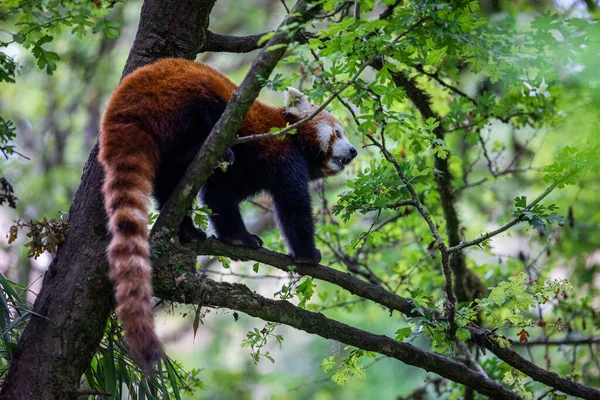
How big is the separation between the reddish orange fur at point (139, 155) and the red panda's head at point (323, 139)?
60 centimetres

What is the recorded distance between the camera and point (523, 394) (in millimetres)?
4105

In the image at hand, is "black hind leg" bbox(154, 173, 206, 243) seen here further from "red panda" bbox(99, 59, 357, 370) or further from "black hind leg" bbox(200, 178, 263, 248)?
"black hind leg" bbox(200, 178, 263, 248)

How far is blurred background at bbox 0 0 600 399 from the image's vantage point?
5.75 metres

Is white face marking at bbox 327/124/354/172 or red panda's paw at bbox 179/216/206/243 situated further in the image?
white face marking at bbox 327/124/354/172

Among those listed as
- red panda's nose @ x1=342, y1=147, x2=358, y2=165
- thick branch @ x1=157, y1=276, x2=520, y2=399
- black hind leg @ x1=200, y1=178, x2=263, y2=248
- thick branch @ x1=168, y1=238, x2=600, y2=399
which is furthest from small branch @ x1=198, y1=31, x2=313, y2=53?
thick branch @ x1=157, y1=276, x2=520, y2=399

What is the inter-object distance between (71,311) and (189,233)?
90 cm

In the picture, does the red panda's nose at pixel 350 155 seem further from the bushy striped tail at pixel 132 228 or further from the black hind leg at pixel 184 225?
the bushy striped tail at pixel 132 228

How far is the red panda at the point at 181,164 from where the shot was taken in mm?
2625

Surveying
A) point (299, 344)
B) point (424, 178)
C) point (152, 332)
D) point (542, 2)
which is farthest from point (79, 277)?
point (299, 344)

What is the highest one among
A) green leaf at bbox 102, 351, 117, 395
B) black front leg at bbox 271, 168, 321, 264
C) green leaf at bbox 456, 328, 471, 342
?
black front leg at bbox 271, 168, 321, 264

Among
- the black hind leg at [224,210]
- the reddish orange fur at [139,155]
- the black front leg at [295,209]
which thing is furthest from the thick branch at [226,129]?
the black front leg at [295,209]

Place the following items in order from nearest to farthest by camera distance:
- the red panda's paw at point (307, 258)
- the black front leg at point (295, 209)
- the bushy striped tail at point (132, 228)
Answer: the bushy striped tail at point (132, 228)
the red panda's paw at point (307, 258)
the black front leg at point (295, 209)

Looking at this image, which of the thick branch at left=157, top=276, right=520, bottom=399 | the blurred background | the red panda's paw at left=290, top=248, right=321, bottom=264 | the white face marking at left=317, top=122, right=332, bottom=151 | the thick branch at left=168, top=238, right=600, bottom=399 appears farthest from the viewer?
the blurred background

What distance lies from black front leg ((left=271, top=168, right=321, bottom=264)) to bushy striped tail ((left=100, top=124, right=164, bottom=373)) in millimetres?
1072
